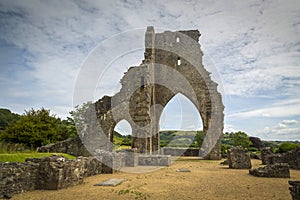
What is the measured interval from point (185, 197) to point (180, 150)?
67.2 ft

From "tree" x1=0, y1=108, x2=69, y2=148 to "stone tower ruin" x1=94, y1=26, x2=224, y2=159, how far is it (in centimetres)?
424

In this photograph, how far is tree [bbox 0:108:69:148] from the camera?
18.7 m

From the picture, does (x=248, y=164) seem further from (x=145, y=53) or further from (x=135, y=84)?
(x=145, y=53)

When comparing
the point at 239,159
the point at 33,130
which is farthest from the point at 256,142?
the point at 33,130

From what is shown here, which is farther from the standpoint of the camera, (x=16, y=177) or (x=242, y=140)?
(x=242, y=140)

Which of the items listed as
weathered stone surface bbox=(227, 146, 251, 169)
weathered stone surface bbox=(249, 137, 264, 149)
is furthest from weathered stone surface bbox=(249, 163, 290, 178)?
weathered stone surface bbox=(249, 137, 264, 149)

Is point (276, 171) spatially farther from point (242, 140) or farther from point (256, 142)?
point (256, 142)

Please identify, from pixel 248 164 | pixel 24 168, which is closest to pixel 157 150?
pixel 248 164

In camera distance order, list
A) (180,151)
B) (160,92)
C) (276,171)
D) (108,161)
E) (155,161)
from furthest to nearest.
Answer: (180,151) → (160,92) → (155,161) → (108,161) → (276,171)

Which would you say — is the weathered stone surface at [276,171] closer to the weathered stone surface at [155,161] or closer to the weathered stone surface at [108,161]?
the weathered stone surface at [155,161]

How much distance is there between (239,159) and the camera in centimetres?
1175

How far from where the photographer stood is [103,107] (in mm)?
21562

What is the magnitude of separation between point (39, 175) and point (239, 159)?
9181 mm

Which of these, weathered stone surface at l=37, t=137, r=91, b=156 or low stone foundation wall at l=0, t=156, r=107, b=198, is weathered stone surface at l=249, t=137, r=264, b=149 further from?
low stone foundation wall at l=0, t=156, r=107, b=198
